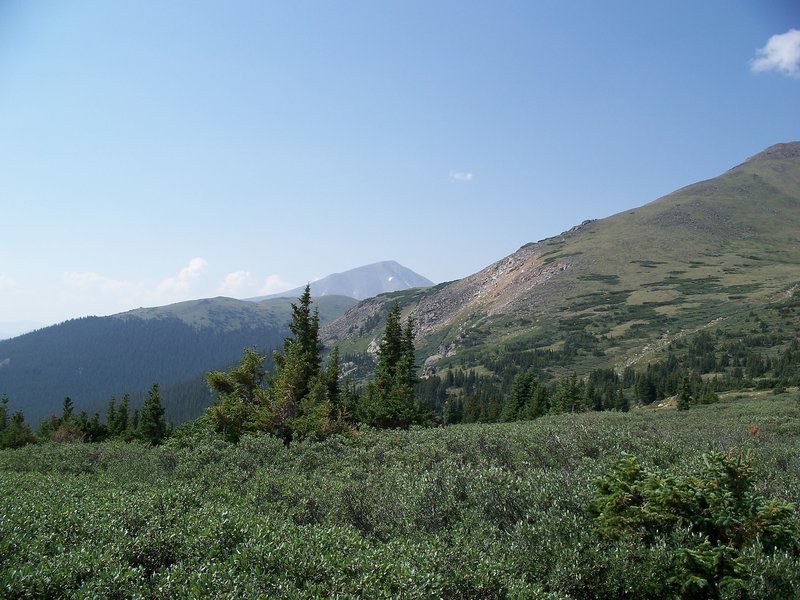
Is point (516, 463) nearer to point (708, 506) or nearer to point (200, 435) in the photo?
point (708, 506)

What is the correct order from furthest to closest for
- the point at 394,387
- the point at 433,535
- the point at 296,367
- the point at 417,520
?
1. the point at 394,387
2. the point at 296,367
3. the point at 417,520
4. the point at 433,535

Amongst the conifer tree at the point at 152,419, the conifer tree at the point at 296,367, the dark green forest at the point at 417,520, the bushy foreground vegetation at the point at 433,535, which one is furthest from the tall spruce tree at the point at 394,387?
the conifer tree at the point at 152,419

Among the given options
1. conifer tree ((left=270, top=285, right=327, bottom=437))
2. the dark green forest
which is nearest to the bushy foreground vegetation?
the dark green forest

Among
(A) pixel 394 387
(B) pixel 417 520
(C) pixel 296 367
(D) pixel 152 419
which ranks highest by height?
(C) pixel 296 367

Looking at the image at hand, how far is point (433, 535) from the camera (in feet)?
35.8

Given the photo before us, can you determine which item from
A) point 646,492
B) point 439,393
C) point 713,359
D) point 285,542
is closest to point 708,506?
point 646,492

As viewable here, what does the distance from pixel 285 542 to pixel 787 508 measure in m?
9.45

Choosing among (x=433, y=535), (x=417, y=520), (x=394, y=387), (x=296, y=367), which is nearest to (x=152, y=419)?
(x=394, y=387)

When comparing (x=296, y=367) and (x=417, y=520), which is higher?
(x=296, y=367)

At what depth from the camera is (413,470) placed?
17.2 metres

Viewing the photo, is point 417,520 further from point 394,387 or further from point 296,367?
point 394,387

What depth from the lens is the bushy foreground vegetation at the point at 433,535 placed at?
7781 mm

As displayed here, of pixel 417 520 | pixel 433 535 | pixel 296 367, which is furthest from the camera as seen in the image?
pixel 296 367

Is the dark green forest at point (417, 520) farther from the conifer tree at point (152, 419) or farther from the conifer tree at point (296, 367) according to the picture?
the conifer tree at point (152, 419)
